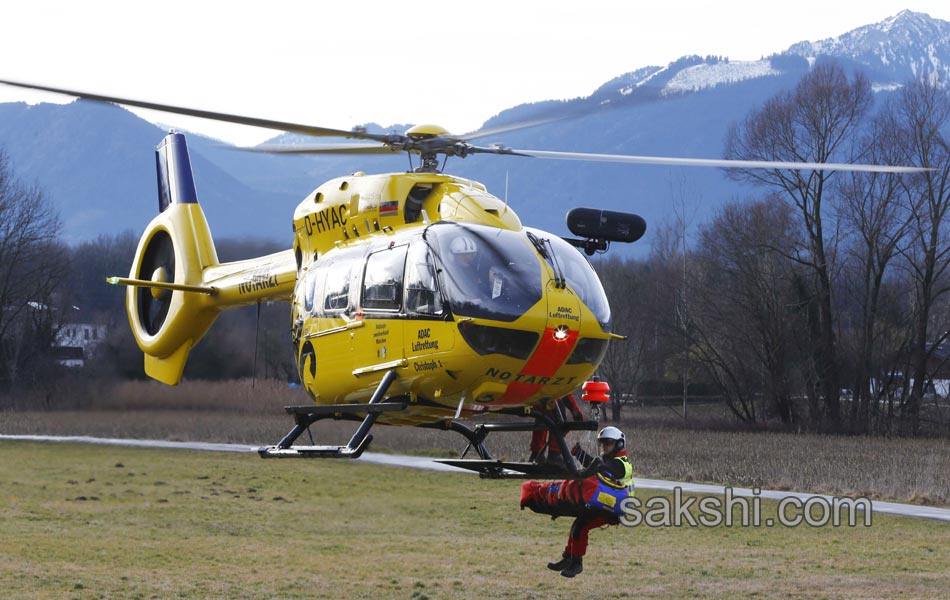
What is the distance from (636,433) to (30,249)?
94.1 ft

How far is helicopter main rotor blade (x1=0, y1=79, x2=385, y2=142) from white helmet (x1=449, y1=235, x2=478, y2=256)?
2.28m

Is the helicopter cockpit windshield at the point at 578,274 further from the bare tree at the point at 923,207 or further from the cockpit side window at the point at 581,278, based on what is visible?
the bare tree at the point at 923,207

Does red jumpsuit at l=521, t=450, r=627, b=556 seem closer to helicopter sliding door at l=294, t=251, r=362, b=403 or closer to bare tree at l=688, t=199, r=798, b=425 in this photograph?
helicopter sliding door at l=294, t=251, r=362, b=403

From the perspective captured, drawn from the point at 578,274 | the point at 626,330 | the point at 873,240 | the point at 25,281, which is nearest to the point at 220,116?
the point at 578,274

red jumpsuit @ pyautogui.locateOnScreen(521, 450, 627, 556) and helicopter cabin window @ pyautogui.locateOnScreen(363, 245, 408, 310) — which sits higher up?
helicopter cabin window @ pyautogui.locateOnScreen(363, 245, 408, 310)

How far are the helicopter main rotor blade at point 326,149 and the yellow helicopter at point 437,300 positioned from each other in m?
0.03

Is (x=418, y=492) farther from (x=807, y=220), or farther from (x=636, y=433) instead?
(x=807, y=220)

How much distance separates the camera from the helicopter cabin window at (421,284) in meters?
12.8

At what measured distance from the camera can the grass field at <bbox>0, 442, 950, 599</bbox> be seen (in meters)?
26.0

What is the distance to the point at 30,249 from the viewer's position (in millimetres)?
51438

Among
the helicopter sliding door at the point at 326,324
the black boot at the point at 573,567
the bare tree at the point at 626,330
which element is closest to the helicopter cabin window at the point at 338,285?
the helicopter sliding door at the point at 326,324

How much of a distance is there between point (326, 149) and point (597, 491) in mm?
5221

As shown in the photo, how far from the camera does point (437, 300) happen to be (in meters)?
12.8

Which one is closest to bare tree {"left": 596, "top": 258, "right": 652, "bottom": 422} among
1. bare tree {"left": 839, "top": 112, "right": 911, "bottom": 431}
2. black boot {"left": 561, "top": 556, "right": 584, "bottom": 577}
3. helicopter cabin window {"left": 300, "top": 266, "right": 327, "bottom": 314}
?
bare tree {"left": 839, "top": 112, "right": 911, "bottom": 431}
